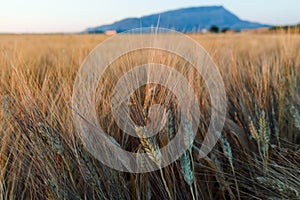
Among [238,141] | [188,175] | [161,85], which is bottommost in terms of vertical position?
[238,141]

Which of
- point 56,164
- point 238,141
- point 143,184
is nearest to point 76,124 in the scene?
point 56,164

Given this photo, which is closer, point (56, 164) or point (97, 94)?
point (56, 164)

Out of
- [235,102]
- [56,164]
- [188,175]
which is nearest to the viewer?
[188,175]

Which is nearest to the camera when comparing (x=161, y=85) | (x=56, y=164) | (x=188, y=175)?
(x=188, y=175)

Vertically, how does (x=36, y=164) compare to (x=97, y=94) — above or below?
below

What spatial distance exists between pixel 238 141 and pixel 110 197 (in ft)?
1.81

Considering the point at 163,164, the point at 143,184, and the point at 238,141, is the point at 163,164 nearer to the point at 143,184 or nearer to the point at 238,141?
the point at 143,184

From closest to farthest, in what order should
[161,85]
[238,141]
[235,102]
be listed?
[161,85] → [238,141] → [235,102]

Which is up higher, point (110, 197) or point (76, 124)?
point (76, 124)

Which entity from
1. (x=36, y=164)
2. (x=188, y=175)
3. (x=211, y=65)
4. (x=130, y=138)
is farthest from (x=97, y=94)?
(x=211, y=65)

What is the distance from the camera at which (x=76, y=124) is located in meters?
0.72

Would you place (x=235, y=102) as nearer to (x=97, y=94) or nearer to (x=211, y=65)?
(x=211, y=65)

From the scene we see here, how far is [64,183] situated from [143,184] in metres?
0.19

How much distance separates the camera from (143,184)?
0.74 m
